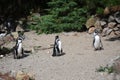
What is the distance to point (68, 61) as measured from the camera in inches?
581

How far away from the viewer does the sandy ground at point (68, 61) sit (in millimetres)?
12938

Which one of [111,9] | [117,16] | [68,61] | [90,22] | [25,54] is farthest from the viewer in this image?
[90,22]

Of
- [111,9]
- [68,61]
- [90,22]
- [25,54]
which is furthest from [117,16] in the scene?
[68,61]

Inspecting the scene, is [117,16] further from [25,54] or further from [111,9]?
[25,54]

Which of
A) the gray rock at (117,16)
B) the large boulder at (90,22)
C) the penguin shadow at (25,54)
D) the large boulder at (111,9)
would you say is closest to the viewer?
the penguin shadow at (25,54)

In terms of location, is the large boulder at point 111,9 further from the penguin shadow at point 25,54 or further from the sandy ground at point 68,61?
the penguin shadow at point 25,54

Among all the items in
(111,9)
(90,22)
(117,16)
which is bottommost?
(90,22)

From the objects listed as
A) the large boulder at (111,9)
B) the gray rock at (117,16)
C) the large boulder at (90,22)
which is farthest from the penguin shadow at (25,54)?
the large boulder at (111,9)

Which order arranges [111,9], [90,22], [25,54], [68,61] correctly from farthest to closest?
[90,22], [111,9], [25,54], [68,61]

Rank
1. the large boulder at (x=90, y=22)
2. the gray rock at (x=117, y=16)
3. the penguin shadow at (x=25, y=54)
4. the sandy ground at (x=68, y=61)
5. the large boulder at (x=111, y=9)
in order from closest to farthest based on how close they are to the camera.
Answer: the sandy ground at (x=68, y=61) → the penguin shadow at (x=25, y=54) → the gray rock at (x=117, y=16) → the large boulder at (x=111, y=9) → the large boulder at (x=90, y=22)

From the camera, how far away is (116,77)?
1202 cm

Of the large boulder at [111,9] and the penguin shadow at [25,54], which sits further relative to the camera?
the large boulder at [111,9]

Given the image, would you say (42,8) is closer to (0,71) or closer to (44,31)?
(44,31)

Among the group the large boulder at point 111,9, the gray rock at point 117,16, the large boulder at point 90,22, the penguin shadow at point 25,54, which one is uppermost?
the large boulder at point 111,9
